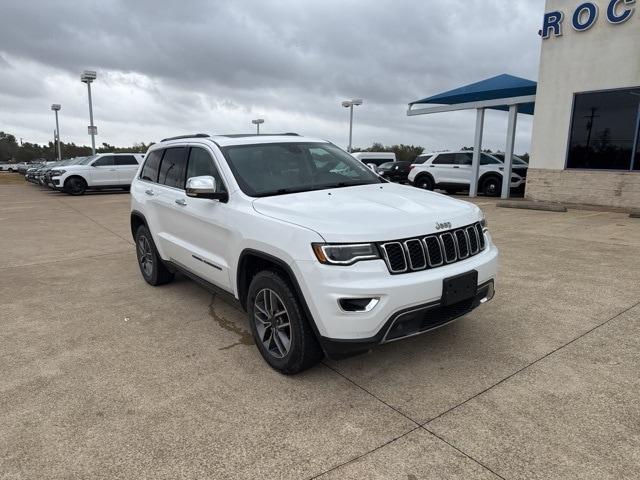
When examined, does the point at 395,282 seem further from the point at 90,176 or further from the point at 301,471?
the point at 90,176

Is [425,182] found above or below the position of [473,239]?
below

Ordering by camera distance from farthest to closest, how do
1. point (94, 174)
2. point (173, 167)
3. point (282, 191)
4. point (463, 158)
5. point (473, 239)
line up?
point (94, 174) < point (463, 158) < point (173, 167) < point (282, 191) < point (473, 239)

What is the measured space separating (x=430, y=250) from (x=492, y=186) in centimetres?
1505

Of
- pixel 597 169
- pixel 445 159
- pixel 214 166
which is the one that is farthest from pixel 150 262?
pixel 445 159

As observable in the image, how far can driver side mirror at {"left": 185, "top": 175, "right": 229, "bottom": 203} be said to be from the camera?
138 inches

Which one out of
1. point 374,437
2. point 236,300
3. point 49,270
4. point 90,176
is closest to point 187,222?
point 236,300

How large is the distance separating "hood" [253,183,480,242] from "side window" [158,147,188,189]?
1.55m

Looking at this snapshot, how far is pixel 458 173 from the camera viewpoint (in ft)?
57.3

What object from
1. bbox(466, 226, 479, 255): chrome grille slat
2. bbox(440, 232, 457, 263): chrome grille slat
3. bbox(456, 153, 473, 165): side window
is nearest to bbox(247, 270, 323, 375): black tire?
bbox(440, 232, 457, 263): chrome grille slat

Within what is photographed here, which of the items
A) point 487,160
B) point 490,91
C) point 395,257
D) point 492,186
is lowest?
point 492,186

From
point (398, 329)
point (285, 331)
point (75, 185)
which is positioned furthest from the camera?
point (75, 185)

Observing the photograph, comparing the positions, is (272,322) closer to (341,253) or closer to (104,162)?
(341,253)

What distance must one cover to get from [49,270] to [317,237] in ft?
17.0

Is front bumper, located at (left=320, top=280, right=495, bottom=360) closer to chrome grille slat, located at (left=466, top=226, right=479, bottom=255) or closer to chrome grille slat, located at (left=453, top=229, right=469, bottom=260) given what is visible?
chrome grille slat, located at (left=453, top=229, right=469, bottom=260)
